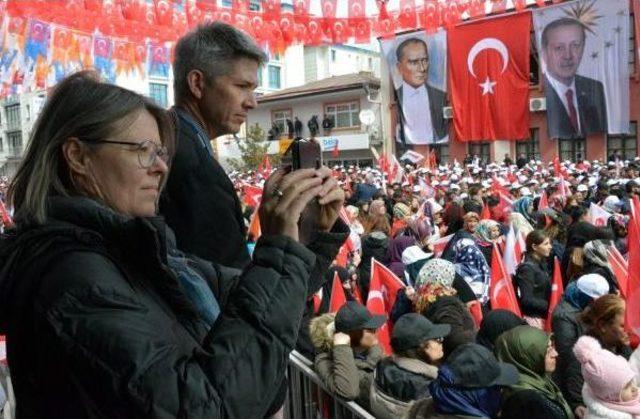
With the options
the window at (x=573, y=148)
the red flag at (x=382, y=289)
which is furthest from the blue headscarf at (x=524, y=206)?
the window at (x=573, y=148)

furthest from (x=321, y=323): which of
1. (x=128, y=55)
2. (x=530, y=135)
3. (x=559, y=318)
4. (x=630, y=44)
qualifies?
(x=530, y=135)

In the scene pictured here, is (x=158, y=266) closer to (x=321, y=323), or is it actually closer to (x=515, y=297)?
(x=321, y=323)

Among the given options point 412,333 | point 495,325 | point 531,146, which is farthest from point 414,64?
point 412,333

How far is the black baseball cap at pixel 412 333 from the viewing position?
346 cm

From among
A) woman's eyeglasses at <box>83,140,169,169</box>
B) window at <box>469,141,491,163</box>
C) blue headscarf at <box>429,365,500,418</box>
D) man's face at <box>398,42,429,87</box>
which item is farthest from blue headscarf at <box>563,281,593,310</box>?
man's face at <box>398,42,429,87</box>

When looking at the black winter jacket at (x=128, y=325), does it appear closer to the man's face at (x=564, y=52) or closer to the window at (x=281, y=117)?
the man's face at (x=564, y=52)

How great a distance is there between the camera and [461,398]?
2688 mm

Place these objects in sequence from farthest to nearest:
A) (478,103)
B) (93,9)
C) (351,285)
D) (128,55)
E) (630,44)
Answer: (478,103) < (630,44) < (128,55) < (93,9) < (351,285)

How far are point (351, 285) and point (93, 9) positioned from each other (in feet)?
28.6

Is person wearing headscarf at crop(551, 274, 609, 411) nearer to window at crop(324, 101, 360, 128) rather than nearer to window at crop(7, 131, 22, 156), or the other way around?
window at crop(324, 101, 360, 128)

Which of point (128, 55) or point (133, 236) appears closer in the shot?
point (133, 236)

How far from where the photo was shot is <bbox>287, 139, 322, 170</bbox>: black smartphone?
1.36 meters

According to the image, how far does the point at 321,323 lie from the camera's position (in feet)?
13.7

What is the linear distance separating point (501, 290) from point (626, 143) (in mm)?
25537
